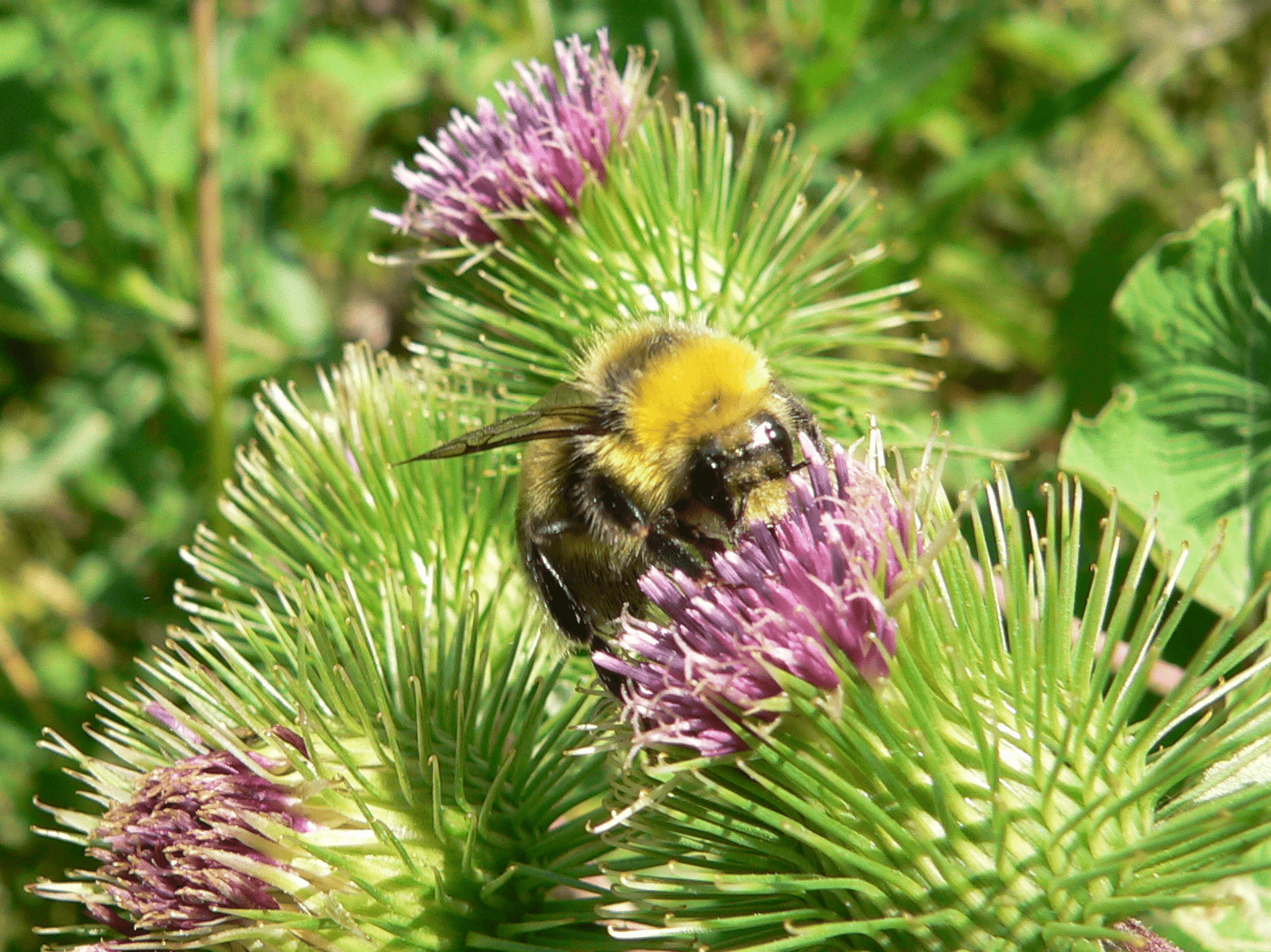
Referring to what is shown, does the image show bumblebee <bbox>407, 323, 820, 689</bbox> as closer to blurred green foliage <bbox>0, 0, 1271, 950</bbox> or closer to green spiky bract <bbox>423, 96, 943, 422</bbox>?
green spiky bract <bbox>423, 96, 943, 422</bbox>

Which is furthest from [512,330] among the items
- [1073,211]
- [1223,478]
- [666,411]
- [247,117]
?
[1073,211]

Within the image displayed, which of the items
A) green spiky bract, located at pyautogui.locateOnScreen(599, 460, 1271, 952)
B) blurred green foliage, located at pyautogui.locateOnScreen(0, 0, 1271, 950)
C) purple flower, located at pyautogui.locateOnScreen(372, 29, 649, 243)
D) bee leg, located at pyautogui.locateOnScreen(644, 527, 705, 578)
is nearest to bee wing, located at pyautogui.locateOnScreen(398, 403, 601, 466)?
bee leg, located at pyautogui.locateOnScreen(644, 527, 705, 578)

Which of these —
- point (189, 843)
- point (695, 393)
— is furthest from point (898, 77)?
point (189, 843)

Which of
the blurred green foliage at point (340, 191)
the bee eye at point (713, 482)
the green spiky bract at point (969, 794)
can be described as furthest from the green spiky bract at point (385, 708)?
the blurred green foliage at point (340, 191)

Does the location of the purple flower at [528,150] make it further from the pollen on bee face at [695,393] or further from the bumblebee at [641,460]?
the pollen on bee face at [695,393]

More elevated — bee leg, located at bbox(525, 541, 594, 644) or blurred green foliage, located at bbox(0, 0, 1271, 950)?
blurred green foliage, located at bbox(0, 0, 1271, 950)

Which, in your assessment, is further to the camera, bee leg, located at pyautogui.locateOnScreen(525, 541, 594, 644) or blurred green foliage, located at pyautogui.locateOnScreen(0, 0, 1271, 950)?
blurred green foliage, located at pyautogui.locateOnScreen(0, 0, 1271, 950)
